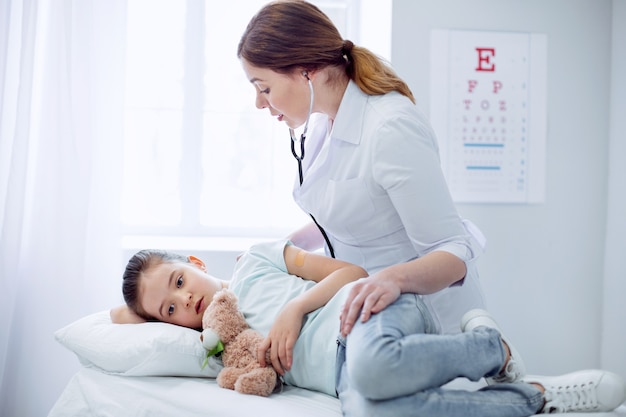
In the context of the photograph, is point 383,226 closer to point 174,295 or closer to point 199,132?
point 174,295

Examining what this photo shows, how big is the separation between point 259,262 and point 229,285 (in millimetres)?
109

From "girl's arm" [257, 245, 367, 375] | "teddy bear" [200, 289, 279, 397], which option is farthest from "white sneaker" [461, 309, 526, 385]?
"teddy bear" [200, 289, 279, 397]

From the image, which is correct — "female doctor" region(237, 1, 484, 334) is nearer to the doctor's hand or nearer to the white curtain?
the doctor's hand

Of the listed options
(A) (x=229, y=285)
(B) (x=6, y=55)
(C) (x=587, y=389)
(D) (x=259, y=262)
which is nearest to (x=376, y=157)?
(D) (x=259, y=262)

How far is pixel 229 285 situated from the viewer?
1621 millimetres

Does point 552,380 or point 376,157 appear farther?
point 376,157

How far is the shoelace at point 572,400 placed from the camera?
1.14m

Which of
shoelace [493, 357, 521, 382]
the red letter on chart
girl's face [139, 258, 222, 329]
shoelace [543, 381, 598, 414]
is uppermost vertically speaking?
the red letter on chart

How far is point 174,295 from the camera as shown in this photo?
4.99ft

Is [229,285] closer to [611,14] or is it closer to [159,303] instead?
[159,303]

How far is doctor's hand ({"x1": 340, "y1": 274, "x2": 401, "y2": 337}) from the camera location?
1192 mm

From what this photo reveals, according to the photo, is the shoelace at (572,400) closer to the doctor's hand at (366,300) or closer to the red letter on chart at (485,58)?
the doctor's hand at (366,300)

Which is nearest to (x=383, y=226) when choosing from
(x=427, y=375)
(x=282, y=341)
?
(x=282, y=341)

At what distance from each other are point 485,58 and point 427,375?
170 centimetres
